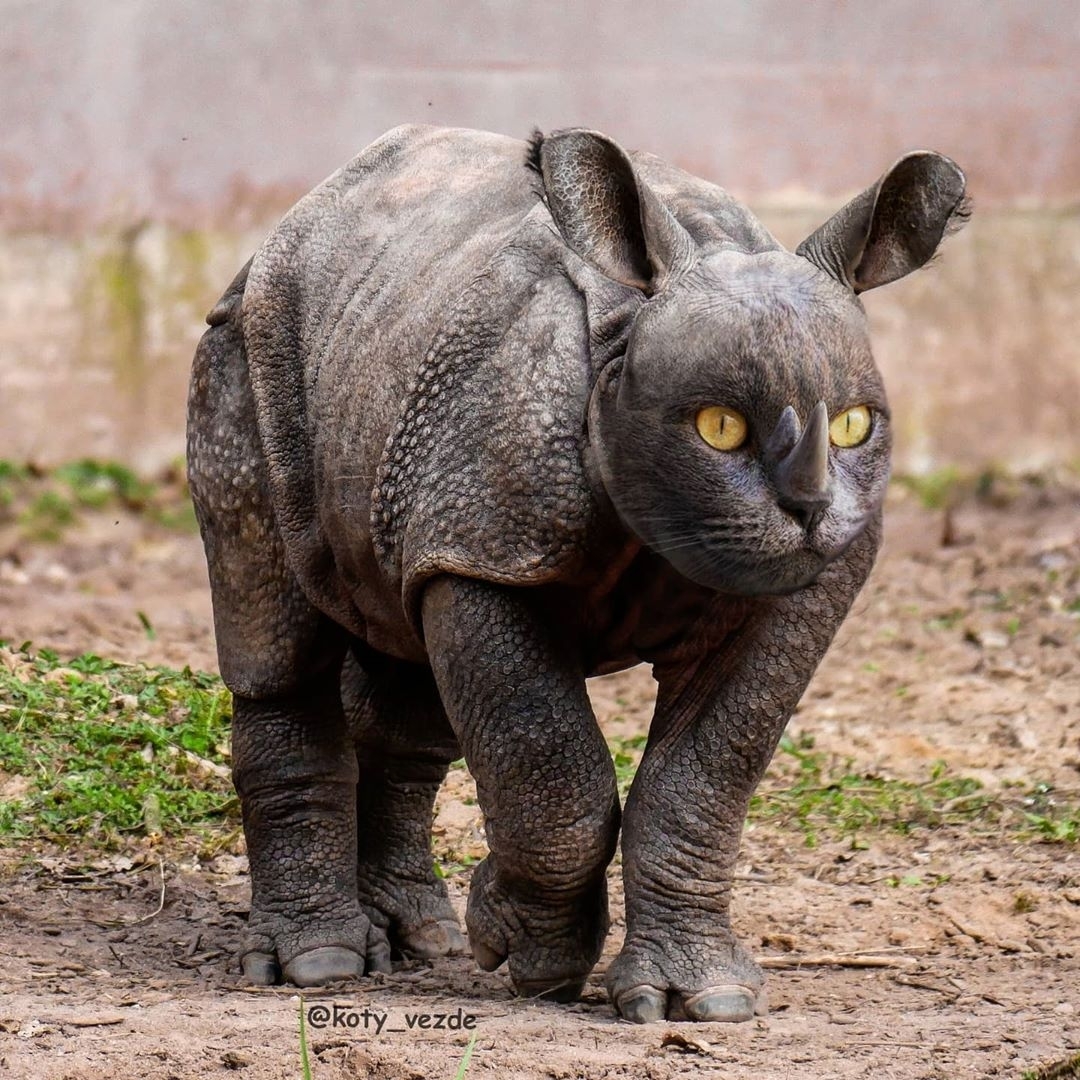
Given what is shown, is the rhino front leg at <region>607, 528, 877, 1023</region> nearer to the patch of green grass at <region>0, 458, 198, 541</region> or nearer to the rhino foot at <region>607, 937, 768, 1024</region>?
the rhino foot at <region>607, 937, 768, 1024</region>

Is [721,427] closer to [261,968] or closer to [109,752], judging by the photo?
[261,968]

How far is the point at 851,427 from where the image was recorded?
13.9 feet

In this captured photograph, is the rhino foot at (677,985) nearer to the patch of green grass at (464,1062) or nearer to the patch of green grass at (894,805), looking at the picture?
the patch of green grass at (464,1062)

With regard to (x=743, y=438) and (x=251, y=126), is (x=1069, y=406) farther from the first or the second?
(x=743, y=438)

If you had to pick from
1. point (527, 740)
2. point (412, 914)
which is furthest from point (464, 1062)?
point (412, 914)

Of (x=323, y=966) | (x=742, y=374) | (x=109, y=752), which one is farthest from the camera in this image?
(x=109, y=752)

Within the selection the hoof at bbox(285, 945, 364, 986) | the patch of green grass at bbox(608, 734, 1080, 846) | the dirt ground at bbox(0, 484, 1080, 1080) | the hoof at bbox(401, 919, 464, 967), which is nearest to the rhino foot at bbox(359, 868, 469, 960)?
the hoof at bbox(401, 919, 464, 967)

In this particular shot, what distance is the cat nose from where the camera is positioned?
3977 mm

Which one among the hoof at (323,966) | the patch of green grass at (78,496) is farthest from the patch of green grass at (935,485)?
the hoof at (323,966)

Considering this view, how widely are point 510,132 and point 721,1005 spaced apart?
288 inches

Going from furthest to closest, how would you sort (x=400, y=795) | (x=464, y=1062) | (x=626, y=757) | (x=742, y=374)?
1. (x=626, y=757)
2. (x=400, y=795)
3. (x=742, y=374)
4. (x=464, y=1062)

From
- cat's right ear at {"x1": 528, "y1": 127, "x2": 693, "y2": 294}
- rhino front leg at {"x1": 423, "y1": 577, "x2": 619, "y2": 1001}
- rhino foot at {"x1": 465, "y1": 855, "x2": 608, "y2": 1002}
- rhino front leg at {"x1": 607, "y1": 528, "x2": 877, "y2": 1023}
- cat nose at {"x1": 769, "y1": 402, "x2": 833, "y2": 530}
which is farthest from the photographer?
rhino foot at {"x1": 465, "y1": 855, "x2": 608, "y2": 1002}

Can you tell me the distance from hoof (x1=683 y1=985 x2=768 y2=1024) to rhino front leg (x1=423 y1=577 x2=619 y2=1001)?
14.0 inches

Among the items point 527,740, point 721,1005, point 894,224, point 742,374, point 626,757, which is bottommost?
→ point 626,757
